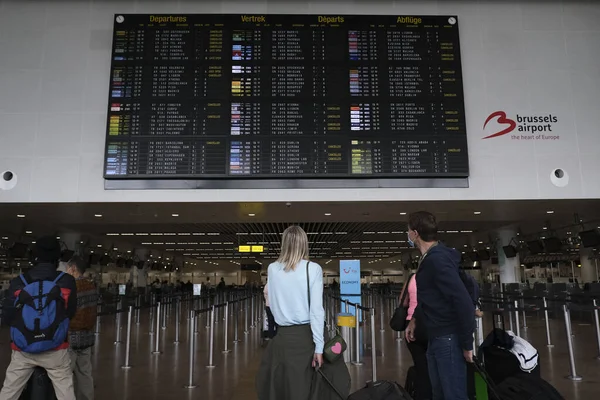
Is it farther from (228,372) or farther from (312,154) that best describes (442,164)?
(228,372)

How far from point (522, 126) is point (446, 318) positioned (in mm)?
5707

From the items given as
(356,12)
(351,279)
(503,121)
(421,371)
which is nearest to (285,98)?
(356,12)

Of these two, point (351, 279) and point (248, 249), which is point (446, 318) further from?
point (248, 249)

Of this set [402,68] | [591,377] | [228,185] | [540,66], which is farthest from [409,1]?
[591,377]

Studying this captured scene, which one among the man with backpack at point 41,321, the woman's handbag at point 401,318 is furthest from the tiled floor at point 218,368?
the woman's handbag at point 401,318

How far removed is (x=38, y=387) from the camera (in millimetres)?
3449

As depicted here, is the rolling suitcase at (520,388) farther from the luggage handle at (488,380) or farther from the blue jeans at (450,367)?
the blue jeans at (450,367)

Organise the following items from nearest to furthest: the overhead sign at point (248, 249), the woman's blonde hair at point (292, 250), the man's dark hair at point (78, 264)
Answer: the woman's blonde hair at point (292, 250) < the man's dark hair at point (78, 264) < the overhead sign at point (248, 249)

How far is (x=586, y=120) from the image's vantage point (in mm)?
7453

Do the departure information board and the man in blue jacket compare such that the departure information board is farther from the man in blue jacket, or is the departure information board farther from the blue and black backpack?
the man in blue jacket

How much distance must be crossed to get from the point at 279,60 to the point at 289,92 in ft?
1.91

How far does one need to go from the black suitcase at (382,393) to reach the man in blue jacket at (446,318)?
0.86 feet

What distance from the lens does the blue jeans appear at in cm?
275

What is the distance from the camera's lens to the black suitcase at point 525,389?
270cm
